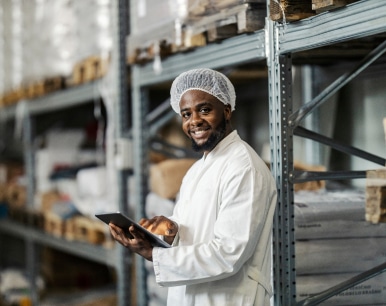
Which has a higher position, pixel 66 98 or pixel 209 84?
pixel 66 98

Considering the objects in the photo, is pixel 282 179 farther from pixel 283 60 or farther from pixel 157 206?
pixel 157 206

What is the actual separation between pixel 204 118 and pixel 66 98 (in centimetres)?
405

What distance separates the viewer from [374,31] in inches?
115

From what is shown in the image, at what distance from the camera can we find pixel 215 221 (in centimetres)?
306

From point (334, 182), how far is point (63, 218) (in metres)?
3.08

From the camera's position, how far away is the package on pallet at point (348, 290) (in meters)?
3.65

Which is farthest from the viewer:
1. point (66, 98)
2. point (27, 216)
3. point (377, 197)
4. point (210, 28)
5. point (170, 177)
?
point (27, 216)

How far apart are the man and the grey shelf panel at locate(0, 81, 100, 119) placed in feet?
9.98

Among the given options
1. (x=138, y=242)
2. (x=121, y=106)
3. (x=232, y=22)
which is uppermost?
(x=232, y=22)

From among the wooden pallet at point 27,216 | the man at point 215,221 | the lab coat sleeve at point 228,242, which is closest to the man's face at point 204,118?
the man at point 215,221

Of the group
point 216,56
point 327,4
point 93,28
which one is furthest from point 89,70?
point 327,4

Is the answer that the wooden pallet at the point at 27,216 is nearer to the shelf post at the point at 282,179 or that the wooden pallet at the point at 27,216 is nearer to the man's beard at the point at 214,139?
the shelf post at the point at 282,179

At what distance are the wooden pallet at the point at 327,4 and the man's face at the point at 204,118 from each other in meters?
0.60

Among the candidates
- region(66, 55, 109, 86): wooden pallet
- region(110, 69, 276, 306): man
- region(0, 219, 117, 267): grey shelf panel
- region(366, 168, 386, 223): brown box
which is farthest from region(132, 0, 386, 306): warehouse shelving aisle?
region(0, 219, 117, 267): grey shelf panel
